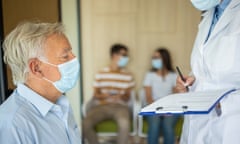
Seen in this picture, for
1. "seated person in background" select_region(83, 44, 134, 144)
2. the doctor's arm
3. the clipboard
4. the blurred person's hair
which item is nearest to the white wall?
"seated person in background" select_region(83, 44, 134, 144)

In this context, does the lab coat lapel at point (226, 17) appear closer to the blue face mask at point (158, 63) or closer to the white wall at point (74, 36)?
the blue face mask at point (158, 63)

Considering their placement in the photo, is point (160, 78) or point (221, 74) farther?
point (160, 78)

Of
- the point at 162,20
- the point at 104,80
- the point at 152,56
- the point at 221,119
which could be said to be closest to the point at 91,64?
the point at 104,80

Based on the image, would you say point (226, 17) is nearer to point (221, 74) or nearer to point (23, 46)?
point (221, 74)

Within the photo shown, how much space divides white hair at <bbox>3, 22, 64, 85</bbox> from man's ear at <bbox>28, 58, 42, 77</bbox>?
12mm

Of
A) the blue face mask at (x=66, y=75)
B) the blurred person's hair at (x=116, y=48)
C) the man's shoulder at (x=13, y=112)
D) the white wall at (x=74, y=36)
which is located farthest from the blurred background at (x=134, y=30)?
the man's shoulder at (x=13, y=112)

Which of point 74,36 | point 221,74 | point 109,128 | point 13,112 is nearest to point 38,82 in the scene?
point 13,112

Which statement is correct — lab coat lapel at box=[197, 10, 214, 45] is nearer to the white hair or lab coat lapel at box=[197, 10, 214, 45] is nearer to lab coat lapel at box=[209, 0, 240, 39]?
lab coat lapel at box=[209, 0, 240, 39]

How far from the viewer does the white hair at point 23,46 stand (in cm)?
116

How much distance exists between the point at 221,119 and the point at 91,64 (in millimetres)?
2377

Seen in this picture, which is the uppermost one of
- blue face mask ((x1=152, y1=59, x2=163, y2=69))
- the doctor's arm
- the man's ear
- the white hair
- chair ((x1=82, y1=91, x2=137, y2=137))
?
the white hair

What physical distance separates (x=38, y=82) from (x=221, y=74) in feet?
2.47

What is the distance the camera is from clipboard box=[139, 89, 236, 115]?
3.75 feet

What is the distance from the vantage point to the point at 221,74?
138 centimetres
